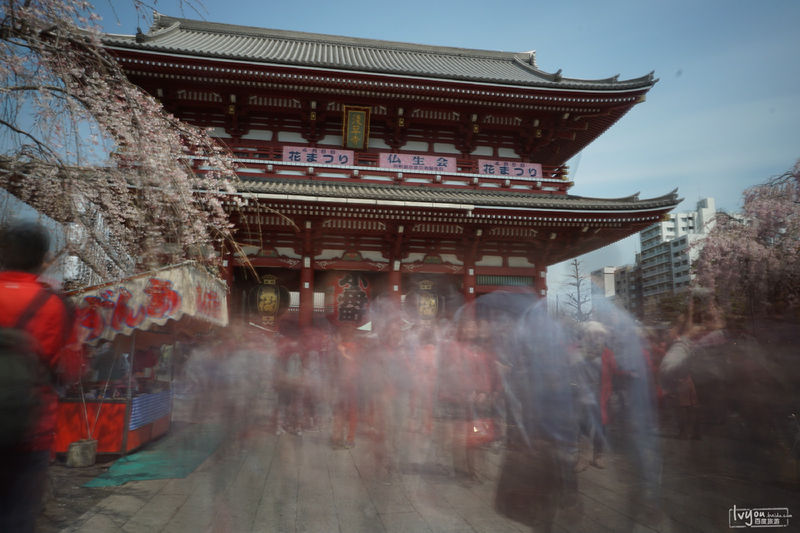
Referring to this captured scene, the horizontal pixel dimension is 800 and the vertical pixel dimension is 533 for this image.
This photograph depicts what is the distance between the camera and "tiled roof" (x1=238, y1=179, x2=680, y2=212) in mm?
8930

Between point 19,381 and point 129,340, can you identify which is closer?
point 19,381

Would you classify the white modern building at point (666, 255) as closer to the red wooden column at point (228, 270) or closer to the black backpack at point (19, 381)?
the red wooden column at point (228, 270)

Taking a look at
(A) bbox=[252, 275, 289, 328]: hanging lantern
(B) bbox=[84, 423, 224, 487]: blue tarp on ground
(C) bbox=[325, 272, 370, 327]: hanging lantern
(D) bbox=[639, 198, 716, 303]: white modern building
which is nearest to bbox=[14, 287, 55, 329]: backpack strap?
(B) bbox=[84, 423, 224, 487]: blue tarp on ground

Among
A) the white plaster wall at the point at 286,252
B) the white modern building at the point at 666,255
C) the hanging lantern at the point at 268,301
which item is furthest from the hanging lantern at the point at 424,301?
the white modern building at the point at 666,255

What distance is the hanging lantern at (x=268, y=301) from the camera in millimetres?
10414

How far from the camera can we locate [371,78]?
389 inches

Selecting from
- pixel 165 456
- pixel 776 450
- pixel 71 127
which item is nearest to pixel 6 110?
pixel 71 127

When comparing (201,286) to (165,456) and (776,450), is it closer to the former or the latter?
(165,456)

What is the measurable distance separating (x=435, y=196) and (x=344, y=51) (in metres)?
8.43

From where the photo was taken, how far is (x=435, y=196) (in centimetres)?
970

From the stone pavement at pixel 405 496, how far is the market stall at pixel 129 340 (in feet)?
5.32

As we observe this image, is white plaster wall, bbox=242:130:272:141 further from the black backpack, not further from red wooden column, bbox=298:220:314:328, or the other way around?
the black backpack

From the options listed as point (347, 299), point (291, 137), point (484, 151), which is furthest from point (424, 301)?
point (291, 137)

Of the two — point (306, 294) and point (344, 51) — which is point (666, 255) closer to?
point (344, 51)
